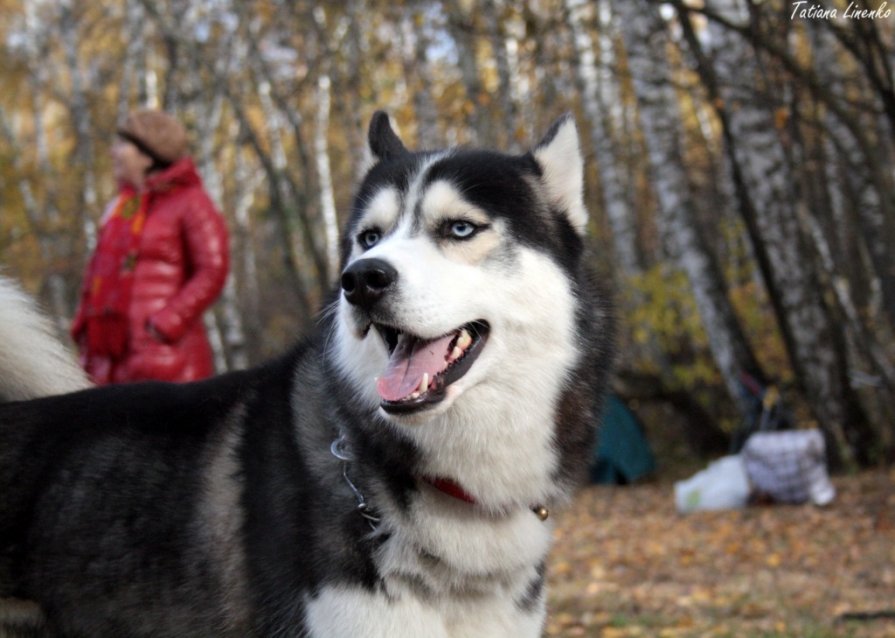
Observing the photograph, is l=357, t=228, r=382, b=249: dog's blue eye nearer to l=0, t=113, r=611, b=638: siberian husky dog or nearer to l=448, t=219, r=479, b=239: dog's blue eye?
l=0, t=113, r=611, b=638: siberian husky dog

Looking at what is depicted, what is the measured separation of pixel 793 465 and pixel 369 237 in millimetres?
6389

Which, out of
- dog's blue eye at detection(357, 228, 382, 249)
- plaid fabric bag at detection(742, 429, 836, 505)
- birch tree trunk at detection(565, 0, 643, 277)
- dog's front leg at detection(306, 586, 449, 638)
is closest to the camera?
dog's front leg at detection(306, 586, 449, 638)

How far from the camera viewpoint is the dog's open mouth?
7.87ft

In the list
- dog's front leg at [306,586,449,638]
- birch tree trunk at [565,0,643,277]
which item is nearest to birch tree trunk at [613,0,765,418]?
birch tree trunk at [565,0,643,277]

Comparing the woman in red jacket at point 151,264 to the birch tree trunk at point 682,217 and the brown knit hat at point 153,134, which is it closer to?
the brown knit hat at point 153,134

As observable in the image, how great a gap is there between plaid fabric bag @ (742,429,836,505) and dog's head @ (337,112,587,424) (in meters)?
5.94

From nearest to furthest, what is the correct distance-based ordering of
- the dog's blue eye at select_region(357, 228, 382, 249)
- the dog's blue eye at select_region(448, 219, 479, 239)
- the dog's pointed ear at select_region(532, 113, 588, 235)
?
the dog's blue eye at select_region(448, 219, 479, 239) < the dog's blue eye at select_region(357, 228, 382, 249) < the dog's pointed ear at select_region(532, 113, 588, 235)

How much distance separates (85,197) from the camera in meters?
19.9

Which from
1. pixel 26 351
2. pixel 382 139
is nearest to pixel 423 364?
pixel 382 139

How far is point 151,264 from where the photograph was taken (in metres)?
5.04

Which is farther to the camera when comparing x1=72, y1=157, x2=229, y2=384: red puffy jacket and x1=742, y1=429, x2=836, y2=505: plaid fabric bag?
x1=742, y1=429, x2=836, y2=505: plaid fabric bag

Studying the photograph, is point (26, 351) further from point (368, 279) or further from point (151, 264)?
point (151, 264)

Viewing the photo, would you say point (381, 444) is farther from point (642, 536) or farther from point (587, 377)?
point (642, 536)

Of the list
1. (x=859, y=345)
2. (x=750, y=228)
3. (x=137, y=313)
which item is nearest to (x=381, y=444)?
(x=137, y=313)
